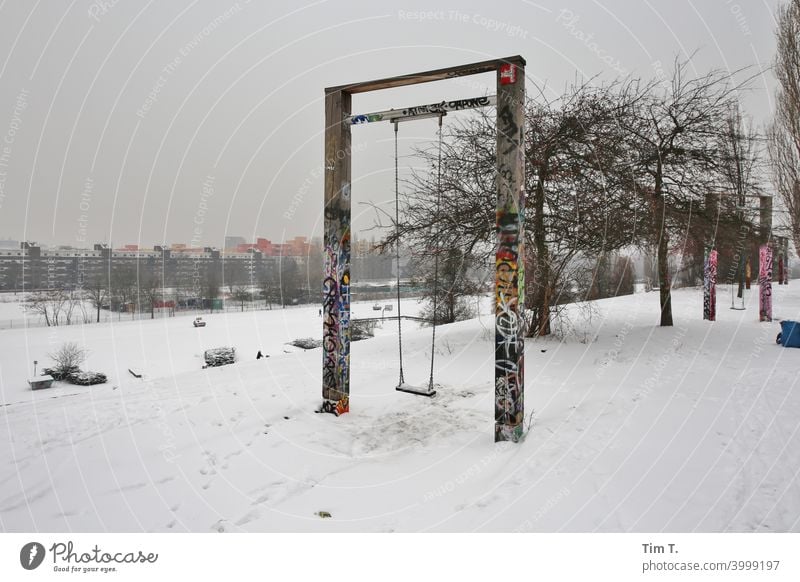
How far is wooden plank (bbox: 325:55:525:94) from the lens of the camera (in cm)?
473

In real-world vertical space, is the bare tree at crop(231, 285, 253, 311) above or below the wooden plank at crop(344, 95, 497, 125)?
below

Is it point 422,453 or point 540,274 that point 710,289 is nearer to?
point 540,274

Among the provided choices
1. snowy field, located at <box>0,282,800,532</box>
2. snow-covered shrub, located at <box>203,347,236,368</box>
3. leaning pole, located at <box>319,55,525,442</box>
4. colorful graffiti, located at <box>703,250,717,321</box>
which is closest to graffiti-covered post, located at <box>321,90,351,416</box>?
leaning pole, located at <box>319,55,525,442</box>

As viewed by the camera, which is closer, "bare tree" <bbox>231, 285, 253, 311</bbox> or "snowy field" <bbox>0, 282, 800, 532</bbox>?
"snowy field" <bbox>0, 282, 800, 532</bbox>

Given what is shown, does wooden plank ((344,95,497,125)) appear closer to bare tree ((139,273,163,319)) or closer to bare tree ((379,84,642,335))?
bare tree ((379,84,642,335))

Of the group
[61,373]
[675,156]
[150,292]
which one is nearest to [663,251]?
[675,156]

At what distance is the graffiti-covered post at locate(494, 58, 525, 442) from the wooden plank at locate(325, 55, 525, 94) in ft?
0.22

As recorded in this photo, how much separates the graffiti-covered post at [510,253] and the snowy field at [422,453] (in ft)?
1.64

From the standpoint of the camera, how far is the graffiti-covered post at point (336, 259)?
5.84 meters

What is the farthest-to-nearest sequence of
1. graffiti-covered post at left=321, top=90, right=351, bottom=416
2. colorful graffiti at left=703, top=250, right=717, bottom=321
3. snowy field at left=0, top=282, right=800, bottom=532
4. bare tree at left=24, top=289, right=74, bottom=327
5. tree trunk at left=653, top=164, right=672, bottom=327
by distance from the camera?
bare tree at left=24, top=289, right=74, bottom=327, colorful graffiti at left=703, top=250, right=717, bottom=321, tree trunk at left=653, top=164, right=672, bottom=327, graffiti-covered post at left=321, top=90, right=351, bottom=416, snowy field at left=0, top=282, right=800, bottom=532

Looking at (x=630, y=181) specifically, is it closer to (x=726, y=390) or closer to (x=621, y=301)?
(x=726, y=390)

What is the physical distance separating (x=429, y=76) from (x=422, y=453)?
4526mm

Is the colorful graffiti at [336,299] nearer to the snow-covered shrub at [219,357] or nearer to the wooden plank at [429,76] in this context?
the wooden plank at [429,76]
